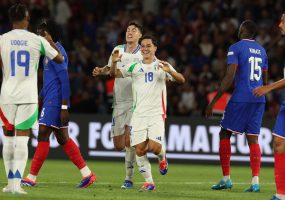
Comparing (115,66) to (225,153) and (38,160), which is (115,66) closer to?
(38,160)

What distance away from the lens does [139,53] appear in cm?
1291

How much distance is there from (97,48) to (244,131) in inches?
465

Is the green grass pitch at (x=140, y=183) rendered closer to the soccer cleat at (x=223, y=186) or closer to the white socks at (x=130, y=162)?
the soccer cleat at (x=223, y=186)

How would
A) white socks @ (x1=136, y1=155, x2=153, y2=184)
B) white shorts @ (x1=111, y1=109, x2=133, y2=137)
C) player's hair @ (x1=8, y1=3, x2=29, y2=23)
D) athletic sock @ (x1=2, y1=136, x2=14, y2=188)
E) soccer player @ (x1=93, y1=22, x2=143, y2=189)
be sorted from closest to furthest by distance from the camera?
1. player's hair @ (x1=8, y1=3, x2=29, y2=23)
2. athletic sock @ (x1=2, y1=136, x2=14, y2=188)
3. white socks @ (x1=136, y1=155, x2=153, y2=184)
4. soccer player @ (x1=93, y1=22, x2=143, y2=189)
5. white shorts @ (x1=111, y1=109, x2=133, y2=137)

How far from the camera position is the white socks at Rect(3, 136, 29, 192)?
420 inches

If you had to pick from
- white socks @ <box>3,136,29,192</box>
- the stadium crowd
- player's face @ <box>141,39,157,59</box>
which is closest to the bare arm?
player's face @ <box>141,39,157,59</box>

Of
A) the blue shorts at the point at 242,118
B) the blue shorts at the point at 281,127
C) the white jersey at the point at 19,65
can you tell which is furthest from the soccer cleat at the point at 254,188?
the white jersey at the point at 19,65

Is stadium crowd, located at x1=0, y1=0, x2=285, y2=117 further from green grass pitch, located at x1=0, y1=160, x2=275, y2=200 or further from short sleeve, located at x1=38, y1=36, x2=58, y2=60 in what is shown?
short sleeve, located at x1=38, y1=36, x2=58, y2=60

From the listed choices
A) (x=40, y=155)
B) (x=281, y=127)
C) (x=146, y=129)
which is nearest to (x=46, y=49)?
(x=146, y=129)

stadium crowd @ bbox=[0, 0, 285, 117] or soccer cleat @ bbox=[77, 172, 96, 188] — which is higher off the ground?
stadium crowd @ bbox=[0, 0, 285, 117]

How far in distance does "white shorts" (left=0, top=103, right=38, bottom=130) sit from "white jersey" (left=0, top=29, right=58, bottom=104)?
62mm

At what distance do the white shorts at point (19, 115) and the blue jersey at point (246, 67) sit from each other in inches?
121

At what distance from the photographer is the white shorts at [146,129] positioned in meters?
12.0

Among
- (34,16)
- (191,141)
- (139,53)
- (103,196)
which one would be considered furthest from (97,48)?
(103,196)
